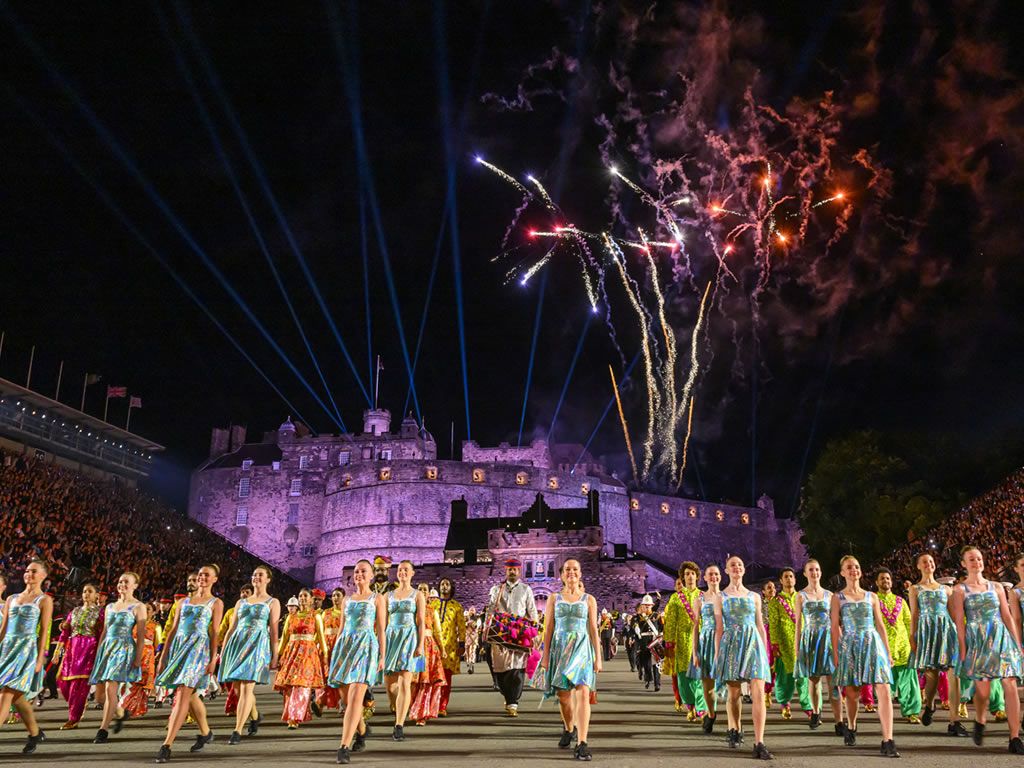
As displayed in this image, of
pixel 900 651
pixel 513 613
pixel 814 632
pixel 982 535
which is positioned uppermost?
pixel 982 535

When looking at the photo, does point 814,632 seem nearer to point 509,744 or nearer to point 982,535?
point 509,744

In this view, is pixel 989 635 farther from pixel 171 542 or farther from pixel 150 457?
pixel 150 457

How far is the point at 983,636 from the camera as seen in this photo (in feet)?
23.4

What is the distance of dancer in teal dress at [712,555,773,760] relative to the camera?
6.95 meters

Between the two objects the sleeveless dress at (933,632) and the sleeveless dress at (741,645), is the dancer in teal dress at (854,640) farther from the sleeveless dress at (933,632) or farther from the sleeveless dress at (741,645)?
the sleeveless dress at (933,632)

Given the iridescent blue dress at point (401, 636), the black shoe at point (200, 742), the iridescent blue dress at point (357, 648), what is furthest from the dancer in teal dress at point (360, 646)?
the black shoe at point (200, 742)

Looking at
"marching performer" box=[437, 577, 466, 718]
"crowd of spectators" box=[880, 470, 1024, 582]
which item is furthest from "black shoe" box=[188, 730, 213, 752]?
"crowd of spectators" box=[880, 470, 1024, 582]

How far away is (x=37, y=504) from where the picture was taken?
1022 inches

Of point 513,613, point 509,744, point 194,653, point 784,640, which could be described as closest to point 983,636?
point 784,640

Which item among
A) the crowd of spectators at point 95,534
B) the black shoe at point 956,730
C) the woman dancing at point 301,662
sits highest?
the crowd of spectators at point 95,534

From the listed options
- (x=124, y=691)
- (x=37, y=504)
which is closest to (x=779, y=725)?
(x=124, y=691)

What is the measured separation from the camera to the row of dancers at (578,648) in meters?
6.68

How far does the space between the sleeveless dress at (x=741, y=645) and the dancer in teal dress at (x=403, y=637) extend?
287cm

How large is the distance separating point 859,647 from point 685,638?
11.0ft
